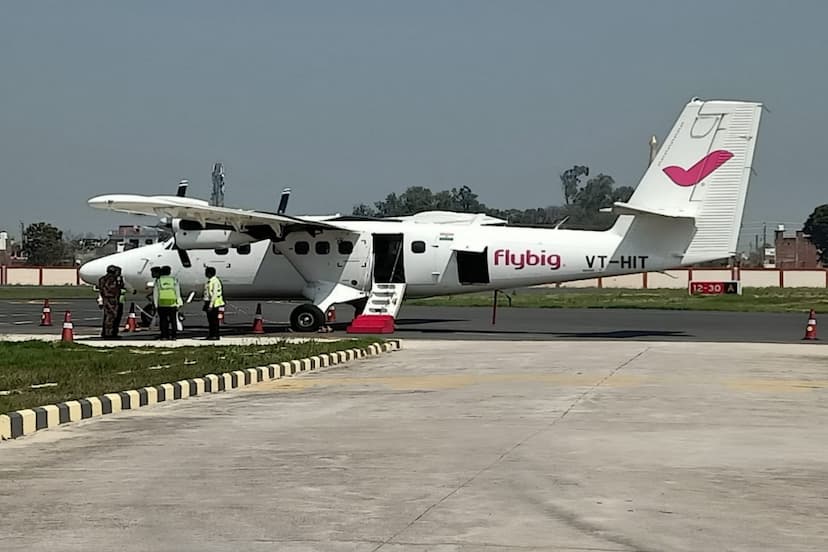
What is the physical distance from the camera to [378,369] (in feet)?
66.3

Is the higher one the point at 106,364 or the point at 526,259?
the point at 526,259

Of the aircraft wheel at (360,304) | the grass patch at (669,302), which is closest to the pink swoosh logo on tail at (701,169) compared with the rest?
the aircraft wheel at (360,304)

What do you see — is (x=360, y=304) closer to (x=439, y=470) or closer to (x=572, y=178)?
(x=439, y=470)

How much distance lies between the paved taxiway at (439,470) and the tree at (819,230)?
10445cm

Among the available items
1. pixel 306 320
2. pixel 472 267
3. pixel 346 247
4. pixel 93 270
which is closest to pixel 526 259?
pixel 472 267

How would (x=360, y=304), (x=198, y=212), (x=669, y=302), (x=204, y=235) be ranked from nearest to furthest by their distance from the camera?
1. (x=198, y=212)
2. (x=204, y=235)
3. (x=360, y=304)
4. (x=669, y=302)

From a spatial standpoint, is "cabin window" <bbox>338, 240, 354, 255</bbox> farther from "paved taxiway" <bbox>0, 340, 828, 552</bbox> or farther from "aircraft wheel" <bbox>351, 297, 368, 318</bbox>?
"paved taxiway" <bbox>0, 340, 828, 552</bbox>

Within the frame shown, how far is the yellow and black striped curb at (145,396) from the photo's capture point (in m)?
12.2

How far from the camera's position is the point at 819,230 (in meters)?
119

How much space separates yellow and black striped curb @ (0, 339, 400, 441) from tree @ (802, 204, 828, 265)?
4027 inches

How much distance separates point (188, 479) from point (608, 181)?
12095cm

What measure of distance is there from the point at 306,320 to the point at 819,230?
9680 centimetres

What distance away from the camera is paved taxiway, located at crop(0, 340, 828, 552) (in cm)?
739

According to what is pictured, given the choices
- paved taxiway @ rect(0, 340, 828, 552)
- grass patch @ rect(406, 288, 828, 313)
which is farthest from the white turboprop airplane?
paved taxiway @ rect(0, 340, 828, 552)
